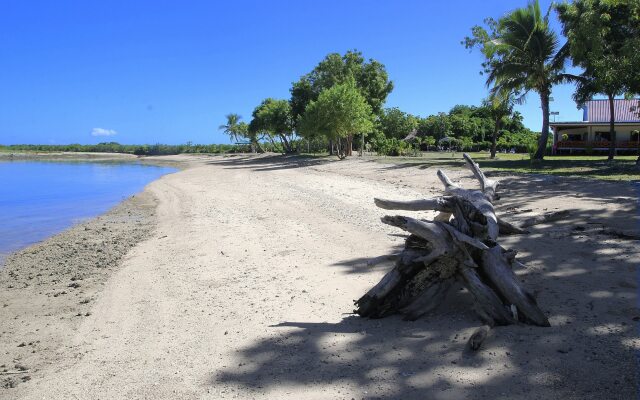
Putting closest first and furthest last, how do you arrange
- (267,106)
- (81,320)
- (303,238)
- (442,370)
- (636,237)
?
(442,370)
(81,320)
(636,237)
(303,238)
(267,106)

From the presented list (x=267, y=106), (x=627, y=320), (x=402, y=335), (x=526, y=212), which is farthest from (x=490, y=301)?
(x=267, y=106)

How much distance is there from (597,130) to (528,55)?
16665 mm

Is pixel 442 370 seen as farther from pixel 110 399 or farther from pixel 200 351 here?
pixel 110 399

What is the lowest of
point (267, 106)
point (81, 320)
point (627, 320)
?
point (81, 320)

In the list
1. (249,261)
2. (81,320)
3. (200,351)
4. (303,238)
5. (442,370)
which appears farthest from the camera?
(303,238)

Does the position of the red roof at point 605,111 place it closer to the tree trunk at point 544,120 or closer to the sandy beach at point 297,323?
the tree trunk at point 544,120

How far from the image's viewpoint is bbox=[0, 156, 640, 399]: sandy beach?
380 centimetres

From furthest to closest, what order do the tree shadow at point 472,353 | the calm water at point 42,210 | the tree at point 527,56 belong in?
1. the tree at point 527,56
2. the calm water at point 42,210
3. the tree shadow at point 472,353

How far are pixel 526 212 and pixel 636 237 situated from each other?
340 cm

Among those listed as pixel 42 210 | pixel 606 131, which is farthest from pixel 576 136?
pixel 42 210

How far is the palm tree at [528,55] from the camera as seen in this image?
81.9 feet

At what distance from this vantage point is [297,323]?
5152mm

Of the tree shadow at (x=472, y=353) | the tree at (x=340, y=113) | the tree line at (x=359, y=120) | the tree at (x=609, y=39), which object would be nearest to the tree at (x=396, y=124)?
the tree line at (x=359, y=120)

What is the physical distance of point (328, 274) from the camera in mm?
6848
